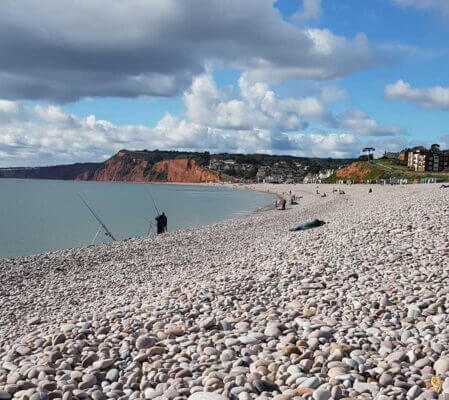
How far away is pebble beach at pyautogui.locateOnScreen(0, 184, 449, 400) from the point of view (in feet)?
16.6

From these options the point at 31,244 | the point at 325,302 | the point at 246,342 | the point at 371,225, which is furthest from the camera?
the point at 31,244

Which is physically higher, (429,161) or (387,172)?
(429,161)

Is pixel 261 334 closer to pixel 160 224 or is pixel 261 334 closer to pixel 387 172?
pixel 160 224

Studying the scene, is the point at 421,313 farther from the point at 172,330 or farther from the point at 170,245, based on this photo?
the point at 170,245

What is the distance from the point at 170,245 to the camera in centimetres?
2353

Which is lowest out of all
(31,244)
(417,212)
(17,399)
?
(31,244)

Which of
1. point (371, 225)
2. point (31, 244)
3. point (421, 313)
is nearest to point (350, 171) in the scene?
point (31, 244)

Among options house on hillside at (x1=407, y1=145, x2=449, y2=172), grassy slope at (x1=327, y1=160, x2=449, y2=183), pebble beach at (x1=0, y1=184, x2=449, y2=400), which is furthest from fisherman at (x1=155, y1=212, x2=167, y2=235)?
house on hillside at (x1=407, y1=145, x2=449, y2=172)

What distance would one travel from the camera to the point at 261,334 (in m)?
6.39

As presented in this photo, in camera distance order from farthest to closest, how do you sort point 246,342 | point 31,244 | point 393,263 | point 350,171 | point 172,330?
point 350,171, point 31,244, point 393,263, point 172,330, point 246,342

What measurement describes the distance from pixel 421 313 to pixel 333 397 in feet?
9.50

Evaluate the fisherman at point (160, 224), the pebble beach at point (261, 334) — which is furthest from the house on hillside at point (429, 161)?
the pebble beach at point (261, 334)

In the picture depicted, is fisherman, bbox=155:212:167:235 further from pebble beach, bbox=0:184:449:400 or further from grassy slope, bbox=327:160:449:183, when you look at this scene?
grassy slope, bbox=327:160:449:183

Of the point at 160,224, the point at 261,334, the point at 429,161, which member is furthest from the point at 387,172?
the point at 261,334
